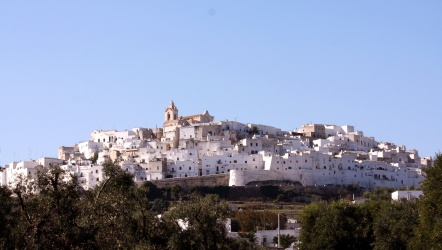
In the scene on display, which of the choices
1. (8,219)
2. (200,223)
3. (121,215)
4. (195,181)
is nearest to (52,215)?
(8,219)

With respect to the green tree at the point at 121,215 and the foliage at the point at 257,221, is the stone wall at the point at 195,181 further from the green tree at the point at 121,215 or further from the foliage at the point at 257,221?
the green tree at the point at 121,215

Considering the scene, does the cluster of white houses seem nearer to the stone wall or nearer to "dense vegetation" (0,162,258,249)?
the stone wall

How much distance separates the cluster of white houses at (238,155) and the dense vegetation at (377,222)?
4764 centimetres

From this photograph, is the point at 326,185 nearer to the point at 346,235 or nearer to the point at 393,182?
the point at 393,182

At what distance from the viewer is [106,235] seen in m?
29.1

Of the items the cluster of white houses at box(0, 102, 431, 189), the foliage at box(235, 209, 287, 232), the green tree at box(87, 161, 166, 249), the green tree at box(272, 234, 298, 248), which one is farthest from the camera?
the cluster of white houses at box(0, 102, 431, 189)

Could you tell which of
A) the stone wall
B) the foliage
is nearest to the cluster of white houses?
the stone wall

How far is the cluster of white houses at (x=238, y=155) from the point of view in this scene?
341 ft

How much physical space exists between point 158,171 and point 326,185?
1863cm

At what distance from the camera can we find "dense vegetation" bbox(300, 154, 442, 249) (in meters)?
41.5

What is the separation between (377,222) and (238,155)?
57.9 metres

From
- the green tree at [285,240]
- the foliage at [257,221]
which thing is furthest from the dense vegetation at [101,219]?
the foliage at [257,221]

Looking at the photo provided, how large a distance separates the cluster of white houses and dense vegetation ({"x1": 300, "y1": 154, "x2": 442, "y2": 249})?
4764 centimetres

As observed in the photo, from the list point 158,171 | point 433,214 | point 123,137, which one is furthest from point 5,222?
point 123,137
